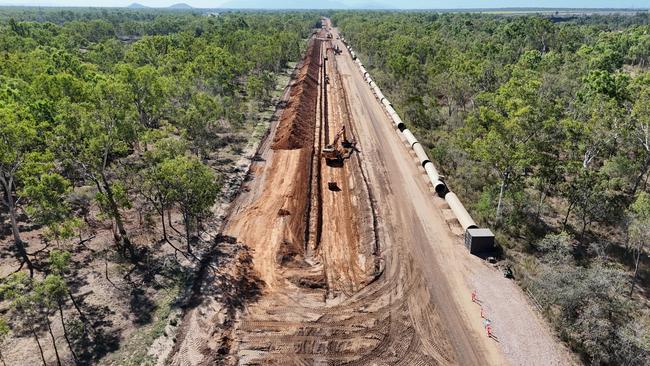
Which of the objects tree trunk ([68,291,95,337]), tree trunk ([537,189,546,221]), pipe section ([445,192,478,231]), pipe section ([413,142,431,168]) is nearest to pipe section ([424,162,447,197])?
pipe section ([445,192,478,231])

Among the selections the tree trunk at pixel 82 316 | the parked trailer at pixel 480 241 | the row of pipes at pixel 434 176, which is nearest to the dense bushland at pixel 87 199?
the tree trunk at pixel 82 316

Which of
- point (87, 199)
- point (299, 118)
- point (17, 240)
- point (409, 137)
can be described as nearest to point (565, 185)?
point (409, 137)

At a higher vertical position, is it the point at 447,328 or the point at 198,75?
the point at 198,75

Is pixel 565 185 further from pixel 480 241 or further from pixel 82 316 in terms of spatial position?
pixel 82 316

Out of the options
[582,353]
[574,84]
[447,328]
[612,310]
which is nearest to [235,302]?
[447,328]

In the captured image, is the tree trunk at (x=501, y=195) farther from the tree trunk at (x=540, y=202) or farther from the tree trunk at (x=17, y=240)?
the tree trunk at (x=17, y=240)

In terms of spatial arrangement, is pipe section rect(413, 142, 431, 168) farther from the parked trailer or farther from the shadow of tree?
the shadow of tree

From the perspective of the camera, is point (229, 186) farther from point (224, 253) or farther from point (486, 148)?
point (486, 148)
